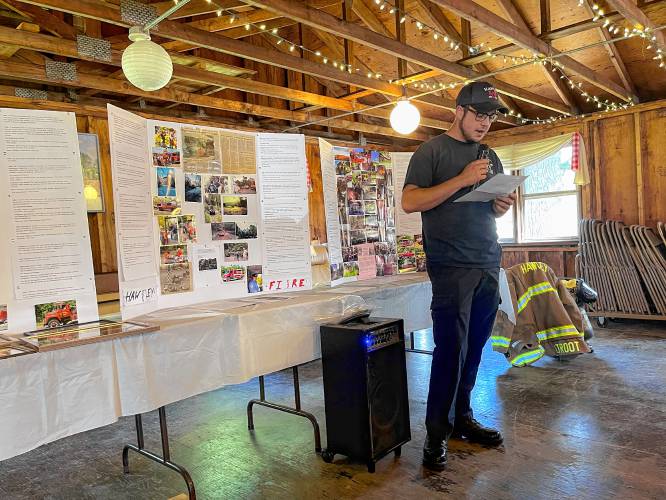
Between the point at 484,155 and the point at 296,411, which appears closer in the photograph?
the point at 484,155

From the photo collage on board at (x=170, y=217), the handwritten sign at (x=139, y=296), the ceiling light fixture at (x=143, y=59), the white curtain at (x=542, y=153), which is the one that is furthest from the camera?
the white curtain at (x=542, y=153)

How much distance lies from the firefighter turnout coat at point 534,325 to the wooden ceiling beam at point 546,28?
2135 millimetres

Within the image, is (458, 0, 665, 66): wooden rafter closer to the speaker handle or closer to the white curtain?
the white curtain

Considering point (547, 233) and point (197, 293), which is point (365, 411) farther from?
point (547, 233)

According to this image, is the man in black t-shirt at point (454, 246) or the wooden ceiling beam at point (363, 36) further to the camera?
the wooden ceiling beam at point (363, 36)

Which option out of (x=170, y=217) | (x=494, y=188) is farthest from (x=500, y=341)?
(x=170, y=217)

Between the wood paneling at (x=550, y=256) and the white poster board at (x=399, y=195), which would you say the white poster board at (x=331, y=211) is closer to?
the white poster board at (x=399, y=195)

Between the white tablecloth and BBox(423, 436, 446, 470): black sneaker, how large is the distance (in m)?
0.72

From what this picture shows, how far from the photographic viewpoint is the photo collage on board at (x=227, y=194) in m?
2.70

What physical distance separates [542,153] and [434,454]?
5.73 metres

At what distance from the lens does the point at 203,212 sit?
8.93 ft

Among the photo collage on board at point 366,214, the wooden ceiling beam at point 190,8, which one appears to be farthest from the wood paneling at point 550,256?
the wooden ceiling beam at point 190,8

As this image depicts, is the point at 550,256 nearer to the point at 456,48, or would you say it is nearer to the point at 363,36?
the point at 456,48

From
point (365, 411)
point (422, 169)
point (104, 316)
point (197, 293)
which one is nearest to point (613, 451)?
point (365, 411)
